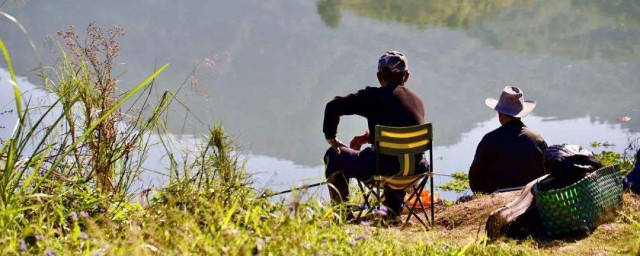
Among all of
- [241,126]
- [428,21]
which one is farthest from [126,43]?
[428,21]

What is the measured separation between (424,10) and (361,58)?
6.14m

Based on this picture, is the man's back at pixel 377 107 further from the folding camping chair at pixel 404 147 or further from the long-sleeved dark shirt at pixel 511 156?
the long-sleeved dark shirt at pixel 511 156

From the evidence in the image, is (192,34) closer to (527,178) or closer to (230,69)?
(230,69)

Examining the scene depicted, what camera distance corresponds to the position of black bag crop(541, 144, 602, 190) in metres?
4.47

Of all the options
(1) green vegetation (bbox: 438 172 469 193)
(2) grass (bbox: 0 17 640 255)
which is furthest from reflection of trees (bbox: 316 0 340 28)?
(2) grass (bbox: 0 17 640 255)

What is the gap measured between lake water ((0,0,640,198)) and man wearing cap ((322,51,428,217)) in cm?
448

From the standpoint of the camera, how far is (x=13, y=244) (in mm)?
2498

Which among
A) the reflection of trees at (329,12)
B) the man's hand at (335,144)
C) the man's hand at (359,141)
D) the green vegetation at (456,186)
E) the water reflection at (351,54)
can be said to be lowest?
the green vegetation at (456,186)

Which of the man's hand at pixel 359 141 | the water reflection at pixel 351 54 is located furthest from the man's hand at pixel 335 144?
the water reflection at pixel 351 54

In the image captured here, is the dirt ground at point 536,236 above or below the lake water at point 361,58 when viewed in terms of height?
below

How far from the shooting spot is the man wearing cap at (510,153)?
548 cm

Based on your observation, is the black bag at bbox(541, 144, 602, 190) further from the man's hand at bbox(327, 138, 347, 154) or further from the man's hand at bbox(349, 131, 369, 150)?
the man's hand at bbox(349, 131, 369, 150)

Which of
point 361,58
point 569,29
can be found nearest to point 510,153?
point 361,58

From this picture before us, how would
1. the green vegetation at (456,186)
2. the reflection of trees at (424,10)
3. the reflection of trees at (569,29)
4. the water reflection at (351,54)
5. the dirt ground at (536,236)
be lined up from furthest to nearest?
the reflection of trees at (424,10) → the reflection of trees at (569,29) → the water reflection at (351,54) → the green vegetation at (456,186) → the dirt ground at (536,236)
